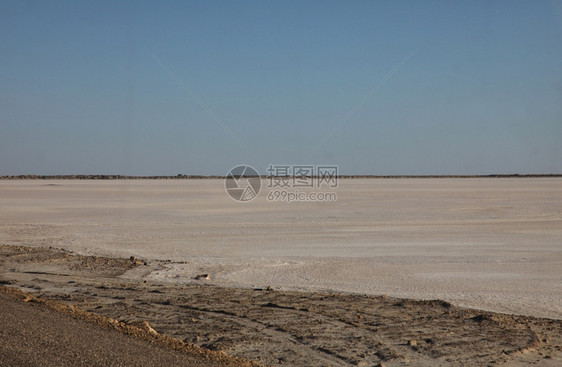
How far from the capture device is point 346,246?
17094mm

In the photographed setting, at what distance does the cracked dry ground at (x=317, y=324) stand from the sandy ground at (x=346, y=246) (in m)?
1.15

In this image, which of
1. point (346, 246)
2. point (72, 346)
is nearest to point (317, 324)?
point (72, 346)

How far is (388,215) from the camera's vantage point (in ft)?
90.8

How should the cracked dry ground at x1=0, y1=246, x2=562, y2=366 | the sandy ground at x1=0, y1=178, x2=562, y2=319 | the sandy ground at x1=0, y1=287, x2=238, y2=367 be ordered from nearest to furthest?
the sandy ground at x1=0, y1=287, x2=238, y2=367
the cracked dry ground at x1=0, y1=246, x2=562, y2=366
the sandy ground at x1=0, y1=178, x2=562, y2=319

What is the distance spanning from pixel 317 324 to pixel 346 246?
9.11 m

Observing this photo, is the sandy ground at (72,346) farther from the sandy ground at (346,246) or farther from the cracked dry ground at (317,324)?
the sandy ground at (346,246)

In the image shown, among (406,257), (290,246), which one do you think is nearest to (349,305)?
(406,257)

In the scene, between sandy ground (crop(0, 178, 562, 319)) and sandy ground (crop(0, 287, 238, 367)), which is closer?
sandy ground (crop(0, 287, 238, 367))

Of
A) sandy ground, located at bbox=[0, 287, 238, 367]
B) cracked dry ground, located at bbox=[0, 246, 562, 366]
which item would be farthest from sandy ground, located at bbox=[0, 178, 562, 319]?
sandy ground, located at bbox=[0, 287, 238, 367]

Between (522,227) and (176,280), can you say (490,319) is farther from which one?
(522,227)

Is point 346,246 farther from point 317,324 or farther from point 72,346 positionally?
point 72,346

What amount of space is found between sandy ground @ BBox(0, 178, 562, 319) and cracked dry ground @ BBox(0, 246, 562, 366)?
115 cm

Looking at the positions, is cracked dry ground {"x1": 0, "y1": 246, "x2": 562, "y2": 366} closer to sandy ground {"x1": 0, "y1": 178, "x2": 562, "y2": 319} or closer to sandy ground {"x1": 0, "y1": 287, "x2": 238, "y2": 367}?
sandy ground {"x1": 0, "y1": 287, "x2": 238, "y2": 367}

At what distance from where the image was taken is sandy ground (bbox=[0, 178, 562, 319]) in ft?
37.3
